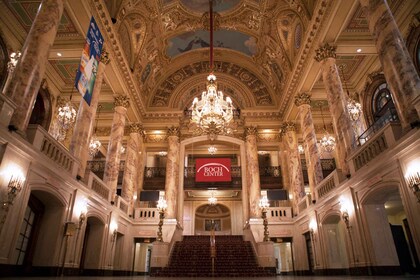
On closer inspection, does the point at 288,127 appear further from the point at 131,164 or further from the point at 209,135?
the point at 131,164

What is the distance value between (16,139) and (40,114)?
852cm

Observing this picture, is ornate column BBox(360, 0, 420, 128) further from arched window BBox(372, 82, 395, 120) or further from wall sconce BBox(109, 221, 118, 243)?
wall sconce BBox(109, 221, 118, 243)

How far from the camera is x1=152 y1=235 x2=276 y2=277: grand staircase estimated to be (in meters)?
10.5

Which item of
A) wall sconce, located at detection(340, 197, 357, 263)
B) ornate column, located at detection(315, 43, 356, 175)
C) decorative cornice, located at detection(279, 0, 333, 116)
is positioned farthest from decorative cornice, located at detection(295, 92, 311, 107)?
wall sconce, located at detection(340, 197, 357, 263)

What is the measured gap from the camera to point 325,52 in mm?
10336

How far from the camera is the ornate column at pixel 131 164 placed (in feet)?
45.7

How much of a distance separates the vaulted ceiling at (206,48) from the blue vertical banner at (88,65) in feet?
4.21

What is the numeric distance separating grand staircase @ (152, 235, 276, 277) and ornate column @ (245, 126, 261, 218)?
73.0 inches

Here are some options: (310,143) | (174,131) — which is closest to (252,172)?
(310,143)

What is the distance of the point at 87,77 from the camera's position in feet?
25.3

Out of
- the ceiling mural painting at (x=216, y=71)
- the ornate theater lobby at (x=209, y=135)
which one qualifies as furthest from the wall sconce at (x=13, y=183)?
the ceiling mural painting at (x=216, y=71)

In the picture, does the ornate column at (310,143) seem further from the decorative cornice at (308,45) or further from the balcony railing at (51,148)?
the balcony railing at (51,148)

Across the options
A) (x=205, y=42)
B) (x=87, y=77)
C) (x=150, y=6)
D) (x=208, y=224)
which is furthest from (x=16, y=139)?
(x=208, y=224)

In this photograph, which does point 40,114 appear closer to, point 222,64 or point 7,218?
point 7,218
